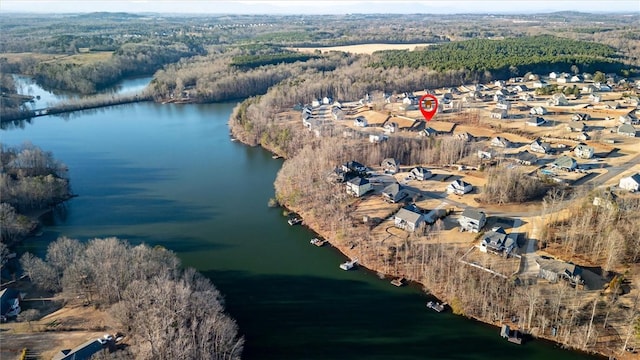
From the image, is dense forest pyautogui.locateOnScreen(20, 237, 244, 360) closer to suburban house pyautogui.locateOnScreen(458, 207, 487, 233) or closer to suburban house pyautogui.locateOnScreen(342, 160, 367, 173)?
suburban house pyautogui.locateOnScreen(458, 207, 487, 233)

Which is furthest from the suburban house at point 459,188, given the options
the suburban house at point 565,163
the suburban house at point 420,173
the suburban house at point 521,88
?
the suburban house at point 521,88

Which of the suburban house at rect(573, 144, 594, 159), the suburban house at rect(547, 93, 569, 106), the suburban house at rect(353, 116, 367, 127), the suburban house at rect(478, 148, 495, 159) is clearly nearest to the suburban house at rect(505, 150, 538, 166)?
the suburban house at rect(478, 148, 495, 159)

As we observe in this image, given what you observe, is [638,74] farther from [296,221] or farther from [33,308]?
[33,308]

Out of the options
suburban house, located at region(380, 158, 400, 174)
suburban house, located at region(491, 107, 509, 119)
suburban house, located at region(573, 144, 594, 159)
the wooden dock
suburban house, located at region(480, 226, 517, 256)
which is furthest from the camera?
suburban house, located at region(491, 107, 509, 119)

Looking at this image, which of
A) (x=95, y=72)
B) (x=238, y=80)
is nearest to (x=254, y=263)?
(x=238, y=80)

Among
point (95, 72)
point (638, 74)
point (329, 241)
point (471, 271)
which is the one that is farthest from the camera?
point (95, 72)

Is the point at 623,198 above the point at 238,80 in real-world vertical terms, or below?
below

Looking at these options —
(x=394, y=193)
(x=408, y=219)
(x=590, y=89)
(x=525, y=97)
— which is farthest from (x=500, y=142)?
(x=590, y=89)

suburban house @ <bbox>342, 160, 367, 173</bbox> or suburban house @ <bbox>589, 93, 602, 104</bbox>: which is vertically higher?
suburban house @ <bbox>589, 93, 602, 104</bbox>
